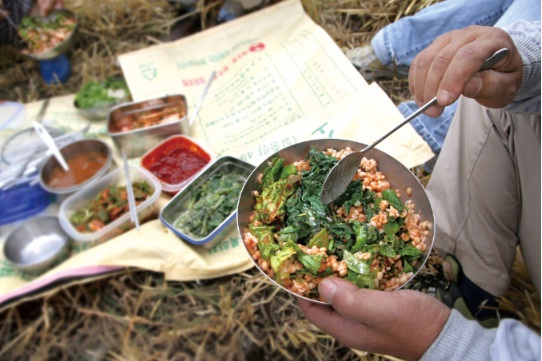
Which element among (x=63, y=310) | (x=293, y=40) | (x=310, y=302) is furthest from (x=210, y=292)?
(x=293, y=40)

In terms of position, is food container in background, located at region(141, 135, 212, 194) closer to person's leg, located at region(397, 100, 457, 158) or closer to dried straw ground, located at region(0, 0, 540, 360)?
dried straw ground, located at region(0, 0, 540, 360)

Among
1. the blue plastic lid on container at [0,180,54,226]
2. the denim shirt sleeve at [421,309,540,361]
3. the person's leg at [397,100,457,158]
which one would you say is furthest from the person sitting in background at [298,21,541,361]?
the blue plastic lid on container at [0,180,54,226]

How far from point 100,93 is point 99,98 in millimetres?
70

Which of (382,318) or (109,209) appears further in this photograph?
(109,209)

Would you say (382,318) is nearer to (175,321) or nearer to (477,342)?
(477,342)

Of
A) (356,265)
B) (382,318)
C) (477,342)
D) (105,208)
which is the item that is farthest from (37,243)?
(477,342)

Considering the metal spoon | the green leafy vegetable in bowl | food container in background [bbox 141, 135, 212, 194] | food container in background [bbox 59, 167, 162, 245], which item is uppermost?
the metal spoon

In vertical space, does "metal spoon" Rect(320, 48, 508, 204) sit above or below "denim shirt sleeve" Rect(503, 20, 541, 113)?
below

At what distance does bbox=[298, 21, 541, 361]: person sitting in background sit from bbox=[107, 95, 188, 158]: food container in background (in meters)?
1.54

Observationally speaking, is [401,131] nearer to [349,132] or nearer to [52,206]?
[349,132]

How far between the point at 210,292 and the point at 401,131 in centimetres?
124

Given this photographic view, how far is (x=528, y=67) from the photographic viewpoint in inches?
51.4

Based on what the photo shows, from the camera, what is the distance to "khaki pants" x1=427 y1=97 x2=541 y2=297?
4.70 feet

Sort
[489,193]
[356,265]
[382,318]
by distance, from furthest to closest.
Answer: [489,193]
[356,265]
[382,318]
